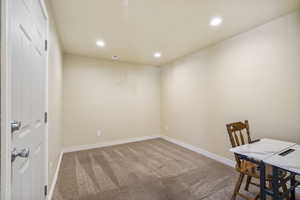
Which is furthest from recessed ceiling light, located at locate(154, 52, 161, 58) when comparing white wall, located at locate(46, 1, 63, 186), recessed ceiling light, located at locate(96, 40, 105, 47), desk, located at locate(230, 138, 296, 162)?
desk, located at locate(230, 138, 296, 162)

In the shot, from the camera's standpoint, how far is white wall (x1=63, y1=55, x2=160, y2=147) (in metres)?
3.44

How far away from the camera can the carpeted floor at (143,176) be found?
183 cm

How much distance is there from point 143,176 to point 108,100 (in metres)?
2.32

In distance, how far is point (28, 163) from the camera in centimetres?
103

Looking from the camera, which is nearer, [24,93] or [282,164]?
[24,93]

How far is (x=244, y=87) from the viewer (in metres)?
2.38

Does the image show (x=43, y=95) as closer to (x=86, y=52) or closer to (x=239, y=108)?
(x=86, y=52)

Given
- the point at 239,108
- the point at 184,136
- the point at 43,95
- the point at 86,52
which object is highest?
the point at 86,52

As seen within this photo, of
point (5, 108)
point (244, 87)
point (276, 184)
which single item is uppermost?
point (244, 87)

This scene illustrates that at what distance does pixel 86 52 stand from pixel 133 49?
3.89 ft

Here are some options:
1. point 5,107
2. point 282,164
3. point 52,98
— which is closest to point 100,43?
point 52,98

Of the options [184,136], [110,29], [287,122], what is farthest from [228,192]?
[110,29]

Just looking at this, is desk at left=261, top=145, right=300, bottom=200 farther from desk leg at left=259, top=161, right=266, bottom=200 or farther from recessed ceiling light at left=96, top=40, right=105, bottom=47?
recessed ceiling light at left=96, top=40, right=105, bottom=47

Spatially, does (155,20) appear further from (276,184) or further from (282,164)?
(276,184)
